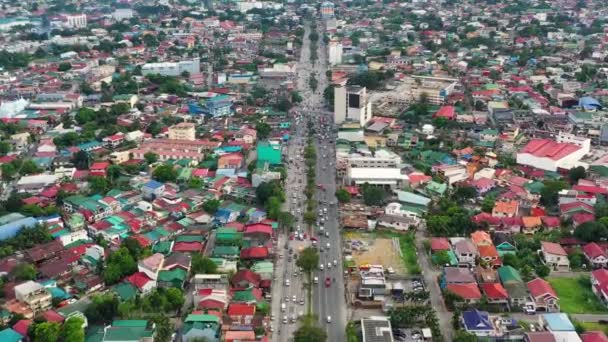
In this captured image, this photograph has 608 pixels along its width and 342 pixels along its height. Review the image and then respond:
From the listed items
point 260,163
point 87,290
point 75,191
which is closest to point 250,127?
point 260,163

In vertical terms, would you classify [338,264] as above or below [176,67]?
below

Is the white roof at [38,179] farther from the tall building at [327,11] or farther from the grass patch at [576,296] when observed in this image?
the tall building at [327,11]

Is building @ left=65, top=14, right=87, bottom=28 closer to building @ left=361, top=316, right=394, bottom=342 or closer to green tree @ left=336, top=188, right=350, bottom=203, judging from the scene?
green tree @ left=336, top=188, right=350, bottom=203

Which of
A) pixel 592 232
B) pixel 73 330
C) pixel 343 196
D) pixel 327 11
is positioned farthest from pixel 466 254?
pixel 327 11

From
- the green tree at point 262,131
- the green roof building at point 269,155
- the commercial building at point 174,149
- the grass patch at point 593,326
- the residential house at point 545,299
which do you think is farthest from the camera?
the green tree at point 262,131

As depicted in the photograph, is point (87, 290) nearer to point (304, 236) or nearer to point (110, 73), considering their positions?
point (304, 236)

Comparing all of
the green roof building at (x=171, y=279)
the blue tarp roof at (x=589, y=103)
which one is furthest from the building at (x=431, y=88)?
the green roof building at (x=171, y=279)

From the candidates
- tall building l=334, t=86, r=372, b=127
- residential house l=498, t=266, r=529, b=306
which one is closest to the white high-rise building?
tall building l=334, t=86, r=372, b=127
